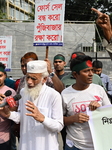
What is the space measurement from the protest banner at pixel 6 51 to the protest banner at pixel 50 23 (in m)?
1.87

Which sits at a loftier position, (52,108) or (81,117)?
(52,108)

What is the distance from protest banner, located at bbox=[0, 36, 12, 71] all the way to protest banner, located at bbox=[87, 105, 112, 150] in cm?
445

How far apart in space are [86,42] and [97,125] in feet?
44.0

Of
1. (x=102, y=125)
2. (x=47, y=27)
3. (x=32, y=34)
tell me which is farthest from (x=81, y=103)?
(x=32, y=34)

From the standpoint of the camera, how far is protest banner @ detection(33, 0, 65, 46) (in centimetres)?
479

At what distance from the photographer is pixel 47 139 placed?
7.82ft

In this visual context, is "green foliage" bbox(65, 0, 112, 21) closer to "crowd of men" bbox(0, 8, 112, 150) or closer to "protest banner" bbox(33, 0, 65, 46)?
"protest banner" bbox(33, 0, 65, 46)

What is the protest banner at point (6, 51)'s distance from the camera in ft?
21.7

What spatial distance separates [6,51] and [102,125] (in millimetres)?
4740

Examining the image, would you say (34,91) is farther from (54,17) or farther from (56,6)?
(56,6)

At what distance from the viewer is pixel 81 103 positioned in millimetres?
2541

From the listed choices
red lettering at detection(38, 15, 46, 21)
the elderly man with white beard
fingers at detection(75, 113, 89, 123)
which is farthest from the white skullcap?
red lettering at detection(38, 15, 46, 21)

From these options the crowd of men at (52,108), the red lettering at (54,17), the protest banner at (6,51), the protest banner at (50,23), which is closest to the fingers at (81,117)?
the crowd of men at (52,108)

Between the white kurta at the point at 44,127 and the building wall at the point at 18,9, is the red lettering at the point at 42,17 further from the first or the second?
the building wall at the point at 18,9
